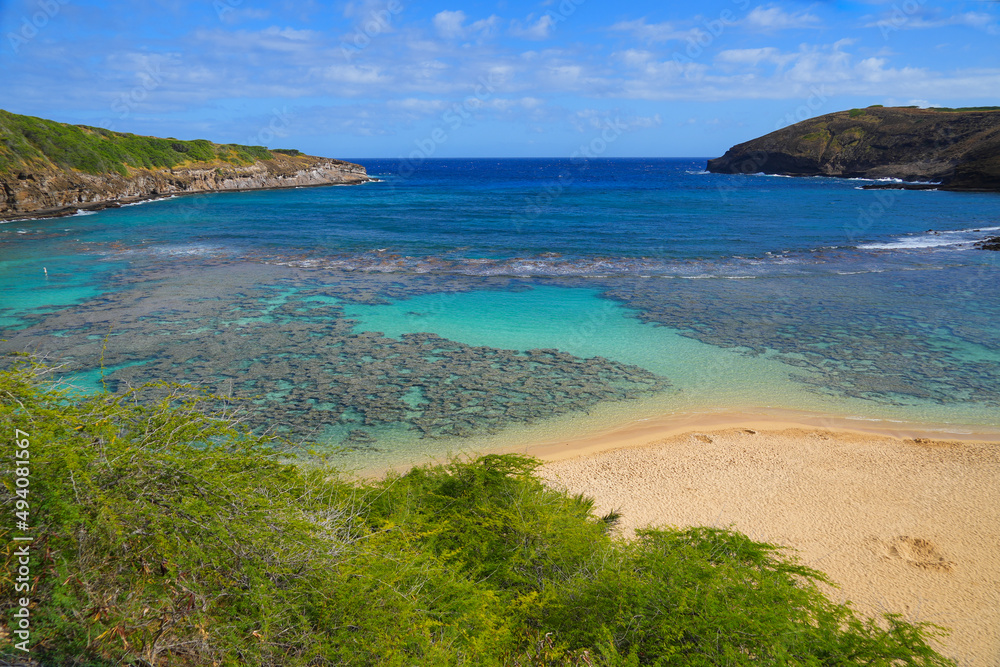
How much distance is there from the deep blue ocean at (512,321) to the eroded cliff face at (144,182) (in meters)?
6.92

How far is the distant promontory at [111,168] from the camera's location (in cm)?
4775

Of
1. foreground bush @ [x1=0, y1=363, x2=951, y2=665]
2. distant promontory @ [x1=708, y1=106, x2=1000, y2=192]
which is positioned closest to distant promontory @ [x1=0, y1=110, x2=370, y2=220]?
foreground bush @ [x1=0, y1=363, x2=951, y2=665]

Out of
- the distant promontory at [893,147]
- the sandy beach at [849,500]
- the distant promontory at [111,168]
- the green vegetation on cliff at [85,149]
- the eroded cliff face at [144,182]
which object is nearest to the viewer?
the sandy beach at [849,500]

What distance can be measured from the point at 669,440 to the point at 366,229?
1416 inches

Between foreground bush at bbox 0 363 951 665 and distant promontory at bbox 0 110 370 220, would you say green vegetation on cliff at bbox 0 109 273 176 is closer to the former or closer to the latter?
distant promontory at bbox 0 110 370 220

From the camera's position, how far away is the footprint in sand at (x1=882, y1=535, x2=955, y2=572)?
8133 millimetres

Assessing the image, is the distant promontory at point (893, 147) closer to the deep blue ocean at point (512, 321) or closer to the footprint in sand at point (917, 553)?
the deep blue ocean at point (512, 321)

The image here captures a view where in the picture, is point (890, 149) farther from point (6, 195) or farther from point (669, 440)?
point (6, 195)

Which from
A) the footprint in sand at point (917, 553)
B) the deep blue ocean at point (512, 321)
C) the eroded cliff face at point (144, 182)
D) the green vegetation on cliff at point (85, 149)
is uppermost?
the green vegetation on cliff at point (85, 149)

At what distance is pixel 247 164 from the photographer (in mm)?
89375

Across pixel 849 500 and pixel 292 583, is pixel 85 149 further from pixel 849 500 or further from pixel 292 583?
pixel 849 500

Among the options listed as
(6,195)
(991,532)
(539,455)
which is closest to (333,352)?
(539,455)

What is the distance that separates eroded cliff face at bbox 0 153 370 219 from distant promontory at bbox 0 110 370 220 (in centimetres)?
8

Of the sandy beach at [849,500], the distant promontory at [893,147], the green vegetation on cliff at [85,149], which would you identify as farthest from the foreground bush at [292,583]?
the distant promontory at [893,147]
